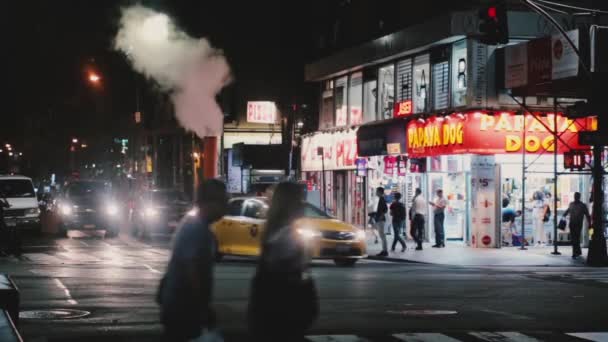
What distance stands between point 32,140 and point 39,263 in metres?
52.3

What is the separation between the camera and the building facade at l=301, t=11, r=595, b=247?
1193 inches

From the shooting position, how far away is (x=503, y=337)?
38.0 ft

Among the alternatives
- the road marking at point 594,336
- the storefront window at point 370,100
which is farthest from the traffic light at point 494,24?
the storefront window at point 370,100

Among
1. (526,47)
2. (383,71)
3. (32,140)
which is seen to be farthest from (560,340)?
(32,140)

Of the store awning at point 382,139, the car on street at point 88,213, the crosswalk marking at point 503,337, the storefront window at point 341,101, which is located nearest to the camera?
the crosswalk marking at point 503,337

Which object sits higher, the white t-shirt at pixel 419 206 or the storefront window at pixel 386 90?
the storefront window at pixel 386 90

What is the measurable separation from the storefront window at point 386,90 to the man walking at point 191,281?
31070 millimetres

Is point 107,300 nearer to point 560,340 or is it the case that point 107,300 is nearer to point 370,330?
point 370,330

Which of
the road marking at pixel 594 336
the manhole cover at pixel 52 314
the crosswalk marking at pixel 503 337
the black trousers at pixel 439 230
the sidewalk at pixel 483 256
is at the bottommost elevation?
the sidewalk at pixel 483 256

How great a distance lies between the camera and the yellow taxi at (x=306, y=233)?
22.4m

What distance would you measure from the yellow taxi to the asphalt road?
1.29ft

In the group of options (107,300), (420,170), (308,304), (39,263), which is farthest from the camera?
(420,170)

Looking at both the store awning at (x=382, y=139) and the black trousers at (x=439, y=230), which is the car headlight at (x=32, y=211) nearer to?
the store awning at (x=382, y=139)

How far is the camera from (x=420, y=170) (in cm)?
3325
